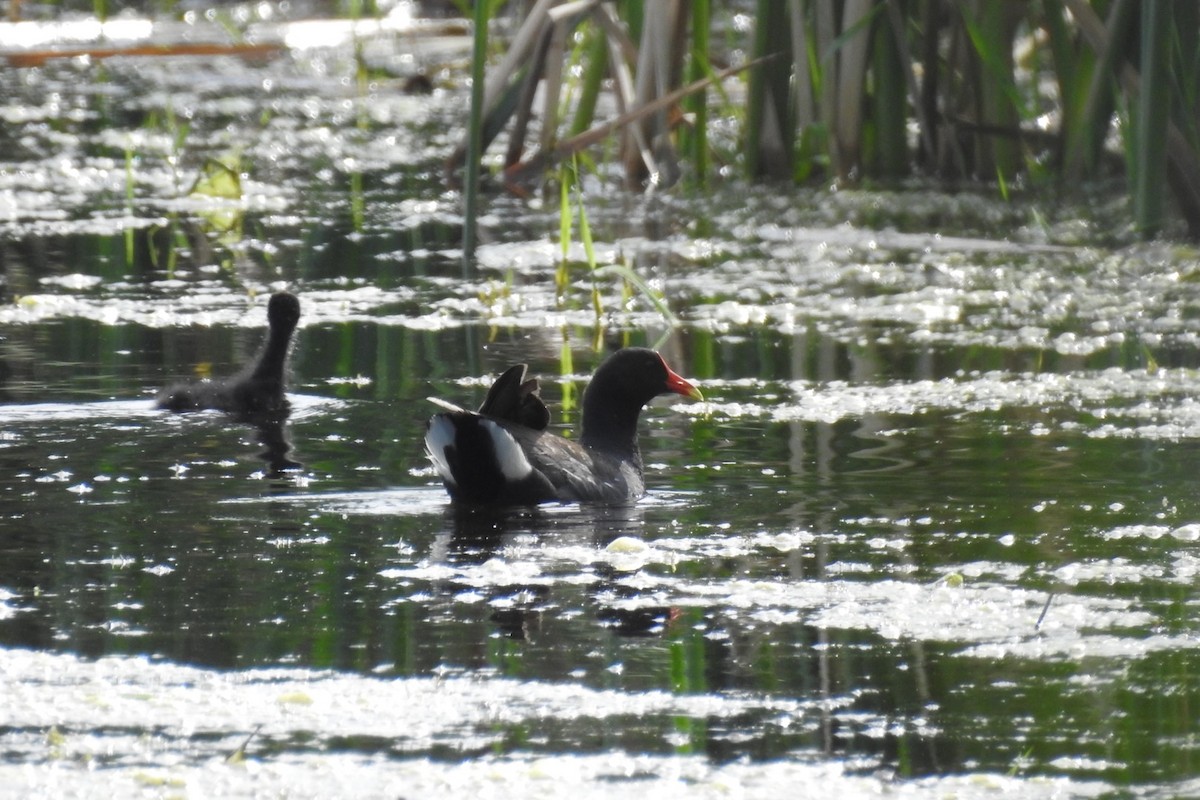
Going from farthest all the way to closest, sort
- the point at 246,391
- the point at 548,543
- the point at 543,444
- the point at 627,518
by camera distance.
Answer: the point at 246,391, the point at 543,444, the point at 627,518, the point at 548,543

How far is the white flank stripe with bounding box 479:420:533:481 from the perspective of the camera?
18.7 ft

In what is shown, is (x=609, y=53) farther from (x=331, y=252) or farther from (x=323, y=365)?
(x=323, y=365)

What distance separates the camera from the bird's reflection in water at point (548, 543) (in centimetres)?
446

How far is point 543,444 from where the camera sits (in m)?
5.96

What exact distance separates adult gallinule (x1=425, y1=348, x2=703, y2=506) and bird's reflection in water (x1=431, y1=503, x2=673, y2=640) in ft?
0.21

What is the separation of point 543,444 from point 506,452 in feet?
0.93

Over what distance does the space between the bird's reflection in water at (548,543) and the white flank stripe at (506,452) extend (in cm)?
12

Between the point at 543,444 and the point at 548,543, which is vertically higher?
the point at 543,444

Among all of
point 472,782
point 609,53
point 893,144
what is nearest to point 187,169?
point 609,53

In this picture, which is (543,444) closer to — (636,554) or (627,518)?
(627,518)

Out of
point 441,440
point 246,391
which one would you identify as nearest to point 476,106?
point 246,391

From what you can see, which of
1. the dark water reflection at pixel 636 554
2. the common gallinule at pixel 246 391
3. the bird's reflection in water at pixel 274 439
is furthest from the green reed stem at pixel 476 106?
the bird's reflection in water at pixel 274 439

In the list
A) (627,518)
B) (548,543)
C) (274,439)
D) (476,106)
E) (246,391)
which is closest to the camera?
(548,543)

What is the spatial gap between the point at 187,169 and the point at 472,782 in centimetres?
1008
